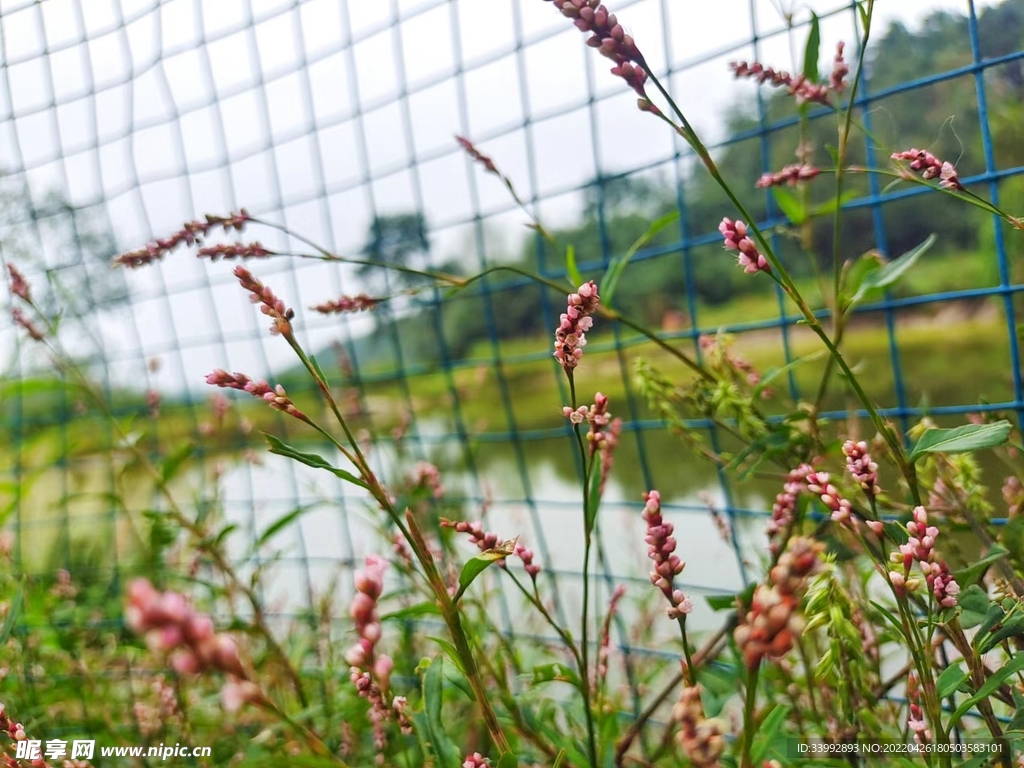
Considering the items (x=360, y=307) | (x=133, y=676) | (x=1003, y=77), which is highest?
(x=1003, y=77)

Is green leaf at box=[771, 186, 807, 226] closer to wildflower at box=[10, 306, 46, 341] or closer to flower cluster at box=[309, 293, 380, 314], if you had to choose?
flower cluster at box=[309, 293, 380, 314]

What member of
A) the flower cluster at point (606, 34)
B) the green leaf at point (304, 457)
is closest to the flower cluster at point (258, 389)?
the green leaf at point (304, 457)

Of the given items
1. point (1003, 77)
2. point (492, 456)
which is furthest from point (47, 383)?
point (492, 456)

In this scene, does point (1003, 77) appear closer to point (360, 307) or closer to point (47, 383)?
point (360, 307)

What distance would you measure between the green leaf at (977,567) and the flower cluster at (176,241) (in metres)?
→ 0.58

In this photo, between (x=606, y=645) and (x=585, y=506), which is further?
(x=606, y=645)

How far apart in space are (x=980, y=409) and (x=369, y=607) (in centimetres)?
65

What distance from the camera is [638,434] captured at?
3.30 feet

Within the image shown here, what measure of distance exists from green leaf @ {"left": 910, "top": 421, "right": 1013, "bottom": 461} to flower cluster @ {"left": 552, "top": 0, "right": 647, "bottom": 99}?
27cm

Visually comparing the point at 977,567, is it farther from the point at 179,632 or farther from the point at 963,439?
the point at 179,632

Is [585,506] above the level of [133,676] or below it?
above

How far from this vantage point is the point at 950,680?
43 centimetres

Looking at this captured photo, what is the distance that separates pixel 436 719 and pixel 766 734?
160 millimetres

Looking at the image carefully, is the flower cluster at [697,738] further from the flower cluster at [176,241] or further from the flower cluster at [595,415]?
the flower cluster at [176,241]
